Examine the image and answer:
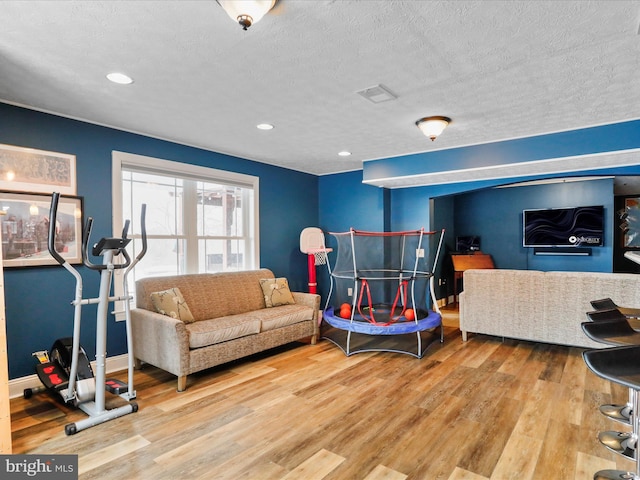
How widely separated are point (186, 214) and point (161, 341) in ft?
5.68

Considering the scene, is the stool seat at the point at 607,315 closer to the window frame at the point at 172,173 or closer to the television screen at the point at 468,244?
the window frame at the point at 172,173

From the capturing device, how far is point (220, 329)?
3.54 m

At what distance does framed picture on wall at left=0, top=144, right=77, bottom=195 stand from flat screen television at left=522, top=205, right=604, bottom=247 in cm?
722

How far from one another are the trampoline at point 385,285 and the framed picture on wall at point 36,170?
288cm

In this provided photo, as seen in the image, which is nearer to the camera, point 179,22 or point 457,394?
point 179,22

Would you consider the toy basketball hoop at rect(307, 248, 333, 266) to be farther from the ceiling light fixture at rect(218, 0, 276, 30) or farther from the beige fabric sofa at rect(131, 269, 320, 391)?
the ceiling light fixture at rect(218, 0, 276, 30)

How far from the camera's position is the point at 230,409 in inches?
112

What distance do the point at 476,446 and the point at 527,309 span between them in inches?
98.0

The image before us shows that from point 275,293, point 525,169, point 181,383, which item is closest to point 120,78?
point 181,383

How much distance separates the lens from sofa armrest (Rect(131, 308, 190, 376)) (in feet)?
10.5

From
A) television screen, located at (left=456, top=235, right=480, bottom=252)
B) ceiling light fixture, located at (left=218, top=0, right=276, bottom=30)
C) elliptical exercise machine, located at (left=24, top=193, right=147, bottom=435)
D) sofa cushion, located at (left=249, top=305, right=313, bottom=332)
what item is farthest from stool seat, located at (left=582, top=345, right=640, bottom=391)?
television screen, located at (left=456, top=235, right=480, bottom=252)

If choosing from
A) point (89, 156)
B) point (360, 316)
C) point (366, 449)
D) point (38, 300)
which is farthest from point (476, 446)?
point (89, 156)

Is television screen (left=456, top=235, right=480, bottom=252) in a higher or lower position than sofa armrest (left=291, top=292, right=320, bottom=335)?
higher

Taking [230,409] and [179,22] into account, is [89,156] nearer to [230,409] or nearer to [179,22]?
[179,22]
